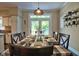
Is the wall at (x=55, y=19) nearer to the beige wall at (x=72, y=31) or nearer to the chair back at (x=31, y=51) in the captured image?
the beige wall at (x=72, y=31)

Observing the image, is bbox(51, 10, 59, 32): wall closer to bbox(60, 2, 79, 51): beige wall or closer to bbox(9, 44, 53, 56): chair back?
bbox(60, 2, 79, 51): beige wall

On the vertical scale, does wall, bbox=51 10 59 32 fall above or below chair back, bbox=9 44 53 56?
above

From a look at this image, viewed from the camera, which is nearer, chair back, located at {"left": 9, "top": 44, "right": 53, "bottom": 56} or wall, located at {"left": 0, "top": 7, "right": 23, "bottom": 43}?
chair back, located at {"left": 9, "top": 44, "right": 53, "bottom": 56}

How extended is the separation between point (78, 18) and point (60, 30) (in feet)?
5.35

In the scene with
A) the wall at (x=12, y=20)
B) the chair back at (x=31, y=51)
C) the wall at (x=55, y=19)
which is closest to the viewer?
the chair back at (x=31, y=51)

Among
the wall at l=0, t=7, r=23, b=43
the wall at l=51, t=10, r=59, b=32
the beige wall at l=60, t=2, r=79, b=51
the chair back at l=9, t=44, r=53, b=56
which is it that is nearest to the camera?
the chair back at l=9, t=44, r=53, b=56

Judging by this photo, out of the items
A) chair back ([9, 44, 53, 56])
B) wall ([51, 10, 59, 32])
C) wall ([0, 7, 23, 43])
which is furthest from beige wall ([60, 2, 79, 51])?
chair back ([9, 44, 53, 56])

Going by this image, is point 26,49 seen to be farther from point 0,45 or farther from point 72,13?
point 72,13

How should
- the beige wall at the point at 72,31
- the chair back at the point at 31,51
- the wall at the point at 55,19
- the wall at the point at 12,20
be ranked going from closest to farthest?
the chair back at the point at 31,51 → the beige wall at the point at 72,31 → the wall at the point at 55,19 → the wall at the point at 12,20

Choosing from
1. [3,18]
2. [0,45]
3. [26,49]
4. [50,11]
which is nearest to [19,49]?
[26,49]

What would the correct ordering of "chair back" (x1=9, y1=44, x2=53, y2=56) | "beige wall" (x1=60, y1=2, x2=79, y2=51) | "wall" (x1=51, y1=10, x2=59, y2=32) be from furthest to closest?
"wall" (x1=51, y1=10, x2=59, y2=32), "beige wall" (x1=60, y1=2, x2=79, y2=51), "chair back" (x1=9, y1=44, x2=53, y2=56)

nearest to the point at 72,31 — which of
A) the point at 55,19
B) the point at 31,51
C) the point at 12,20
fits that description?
the point at 55,19

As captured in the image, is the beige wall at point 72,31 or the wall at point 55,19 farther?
the wall at point 55,19

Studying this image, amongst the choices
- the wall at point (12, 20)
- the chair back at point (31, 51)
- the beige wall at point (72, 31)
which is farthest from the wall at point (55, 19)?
the chair back at point (31, 51)
